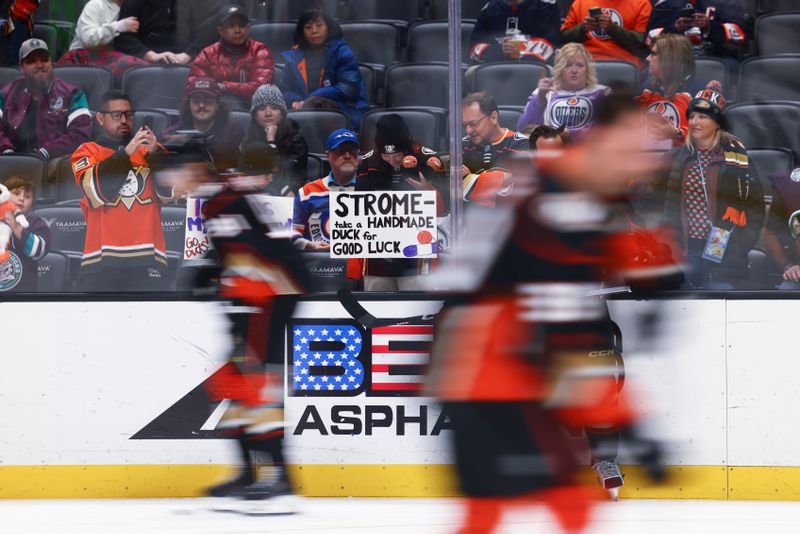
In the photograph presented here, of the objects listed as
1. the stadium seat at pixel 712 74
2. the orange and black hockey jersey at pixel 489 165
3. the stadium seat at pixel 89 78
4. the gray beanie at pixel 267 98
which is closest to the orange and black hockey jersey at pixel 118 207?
the stadium seat at pixel 89 78

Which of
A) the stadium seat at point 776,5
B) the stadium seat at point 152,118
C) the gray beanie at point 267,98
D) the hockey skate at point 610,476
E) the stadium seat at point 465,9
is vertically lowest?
the hockey skate at point 610,476

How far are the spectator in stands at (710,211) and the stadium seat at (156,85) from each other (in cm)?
252

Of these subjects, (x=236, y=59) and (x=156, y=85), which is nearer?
(x=156, y=85)

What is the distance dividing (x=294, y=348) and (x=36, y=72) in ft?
7.42

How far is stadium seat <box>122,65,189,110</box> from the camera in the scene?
6.16 metres

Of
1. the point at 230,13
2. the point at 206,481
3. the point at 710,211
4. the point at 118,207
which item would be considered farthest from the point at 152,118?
the point at 710,211

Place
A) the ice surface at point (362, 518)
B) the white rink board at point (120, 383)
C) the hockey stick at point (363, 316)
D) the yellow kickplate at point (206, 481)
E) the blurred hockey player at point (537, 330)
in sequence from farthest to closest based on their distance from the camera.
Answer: the white rink board at point (120, 383), the yellow kickplate at point (206, 481), the hockey stick at point (363, 316), the ice surface at point (362, 518), the blurred hockey player at point (537, 330)

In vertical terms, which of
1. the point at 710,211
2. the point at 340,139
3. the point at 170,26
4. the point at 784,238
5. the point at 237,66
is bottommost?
the point at 784,238

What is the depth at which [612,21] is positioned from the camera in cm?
659

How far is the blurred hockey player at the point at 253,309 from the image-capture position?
489 centimetres

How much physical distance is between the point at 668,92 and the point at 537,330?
347 centimetres

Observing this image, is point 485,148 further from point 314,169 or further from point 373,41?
point 373,41

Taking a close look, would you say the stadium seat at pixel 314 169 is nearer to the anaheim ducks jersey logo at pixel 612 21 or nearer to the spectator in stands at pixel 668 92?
the spectator in stands at pixel 668 92

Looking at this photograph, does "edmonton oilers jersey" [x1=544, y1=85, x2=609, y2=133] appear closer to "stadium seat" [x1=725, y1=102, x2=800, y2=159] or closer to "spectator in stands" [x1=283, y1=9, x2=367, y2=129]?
"stadium seat" [x1=725, y1=102, x2=800, y2=159]
